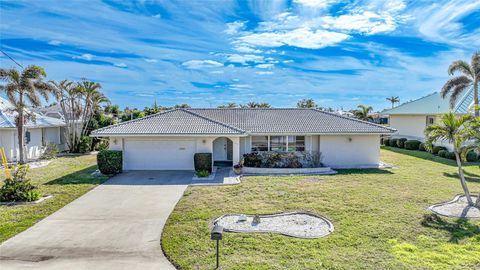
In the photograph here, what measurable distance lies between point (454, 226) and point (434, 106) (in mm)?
27778

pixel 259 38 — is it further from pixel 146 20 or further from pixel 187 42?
pixel 146 20

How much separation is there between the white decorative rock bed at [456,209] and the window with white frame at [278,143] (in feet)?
33.4

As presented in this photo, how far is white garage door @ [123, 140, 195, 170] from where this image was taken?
65.1ft

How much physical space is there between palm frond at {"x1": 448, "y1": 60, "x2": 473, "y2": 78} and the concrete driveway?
2533cm

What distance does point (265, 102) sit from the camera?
218 ft

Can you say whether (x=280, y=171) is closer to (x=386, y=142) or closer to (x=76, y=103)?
(x=76, y=103)

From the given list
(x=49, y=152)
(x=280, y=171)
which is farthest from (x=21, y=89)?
(x=280, y=171)

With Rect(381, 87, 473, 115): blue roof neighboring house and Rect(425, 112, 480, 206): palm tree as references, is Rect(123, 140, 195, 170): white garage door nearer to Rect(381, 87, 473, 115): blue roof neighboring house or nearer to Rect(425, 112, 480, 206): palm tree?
Rect(425, 112, 480, 206): palm tree

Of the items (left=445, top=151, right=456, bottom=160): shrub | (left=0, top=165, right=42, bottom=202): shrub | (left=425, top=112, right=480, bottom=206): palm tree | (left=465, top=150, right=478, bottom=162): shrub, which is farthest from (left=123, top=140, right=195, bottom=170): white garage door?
(left=465, top=150, right=478, bottom=162): shrub

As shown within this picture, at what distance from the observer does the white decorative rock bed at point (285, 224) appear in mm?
9492

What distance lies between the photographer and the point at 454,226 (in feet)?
32.6

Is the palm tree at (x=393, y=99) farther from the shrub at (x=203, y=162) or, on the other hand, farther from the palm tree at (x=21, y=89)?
the palm tree at (x=21, y=89)

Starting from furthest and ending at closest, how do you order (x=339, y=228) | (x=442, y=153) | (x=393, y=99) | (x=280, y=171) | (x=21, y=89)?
1. (x=393, y=99)
2. (x=442, y=153)
3. (x=21, y=89)
4. (x=280, y=171)
5. (x=339, y=228)

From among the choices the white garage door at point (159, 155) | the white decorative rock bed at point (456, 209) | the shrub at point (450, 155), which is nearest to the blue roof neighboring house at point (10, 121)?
the white garage door at point (159, 155)
